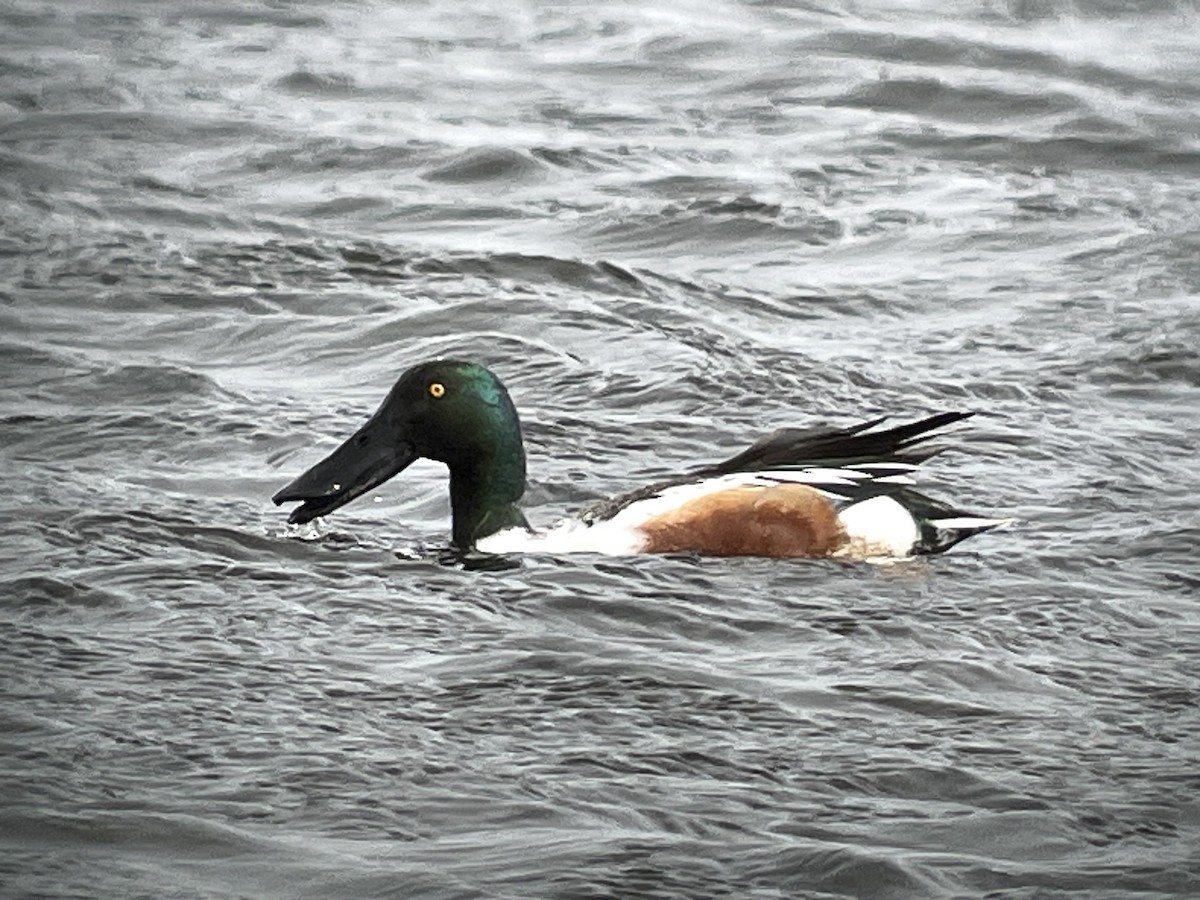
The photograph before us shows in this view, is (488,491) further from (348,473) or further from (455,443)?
(348,473)

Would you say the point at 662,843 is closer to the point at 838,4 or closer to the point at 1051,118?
the point at 1051,118

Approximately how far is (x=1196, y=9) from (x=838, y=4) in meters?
2.19

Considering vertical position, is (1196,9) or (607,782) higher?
(1196,9)

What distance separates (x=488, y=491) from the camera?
8.86 metres

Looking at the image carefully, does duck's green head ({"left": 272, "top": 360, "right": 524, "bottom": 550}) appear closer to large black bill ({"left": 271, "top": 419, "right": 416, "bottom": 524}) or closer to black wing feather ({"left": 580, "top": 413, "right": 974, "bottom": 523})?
large black bill ({"left": 271, "top": 419, "right": 416, "bottom": 524})

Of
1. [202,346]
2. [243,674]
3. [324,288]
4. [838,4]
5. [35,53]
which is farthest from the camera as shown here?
[838,4]

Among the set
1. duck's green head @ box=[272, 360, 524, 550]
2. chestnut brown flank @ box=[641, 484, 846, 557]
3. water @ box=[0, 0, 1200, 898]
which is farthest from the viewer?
duck's green head @ box=[272, 360, 524, 550]

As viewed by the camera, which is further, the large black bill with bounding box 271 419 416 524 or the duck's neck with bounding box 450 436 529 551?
the duck's neck with bounding box 450 436 529 551

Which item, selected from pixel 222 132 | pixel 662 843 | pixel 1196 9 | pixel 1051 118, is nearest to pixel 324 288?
pixel 222 132

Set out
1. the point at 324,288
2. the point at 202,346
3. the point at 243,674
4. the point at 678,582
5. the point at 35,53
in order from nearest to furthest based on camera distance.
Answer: the point at 243,674
the point at 678,582
the point at 202,346
the point at 324,288
the point at 35,53

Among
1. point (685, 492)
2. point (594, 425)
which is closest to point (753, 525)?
point (685, 492)

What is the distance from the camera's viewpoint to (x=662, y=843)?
645 centimetres

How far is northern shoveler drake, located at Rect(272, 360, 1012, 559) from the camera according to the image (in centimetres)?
864

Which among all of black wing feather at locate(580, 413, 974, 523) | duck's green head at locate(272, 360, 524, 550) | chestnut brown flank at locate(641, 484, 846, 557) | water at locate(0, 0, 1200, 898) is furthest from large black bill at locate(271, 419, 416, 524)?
chestnut brown flank at locate(641, 484, 846, 557)
